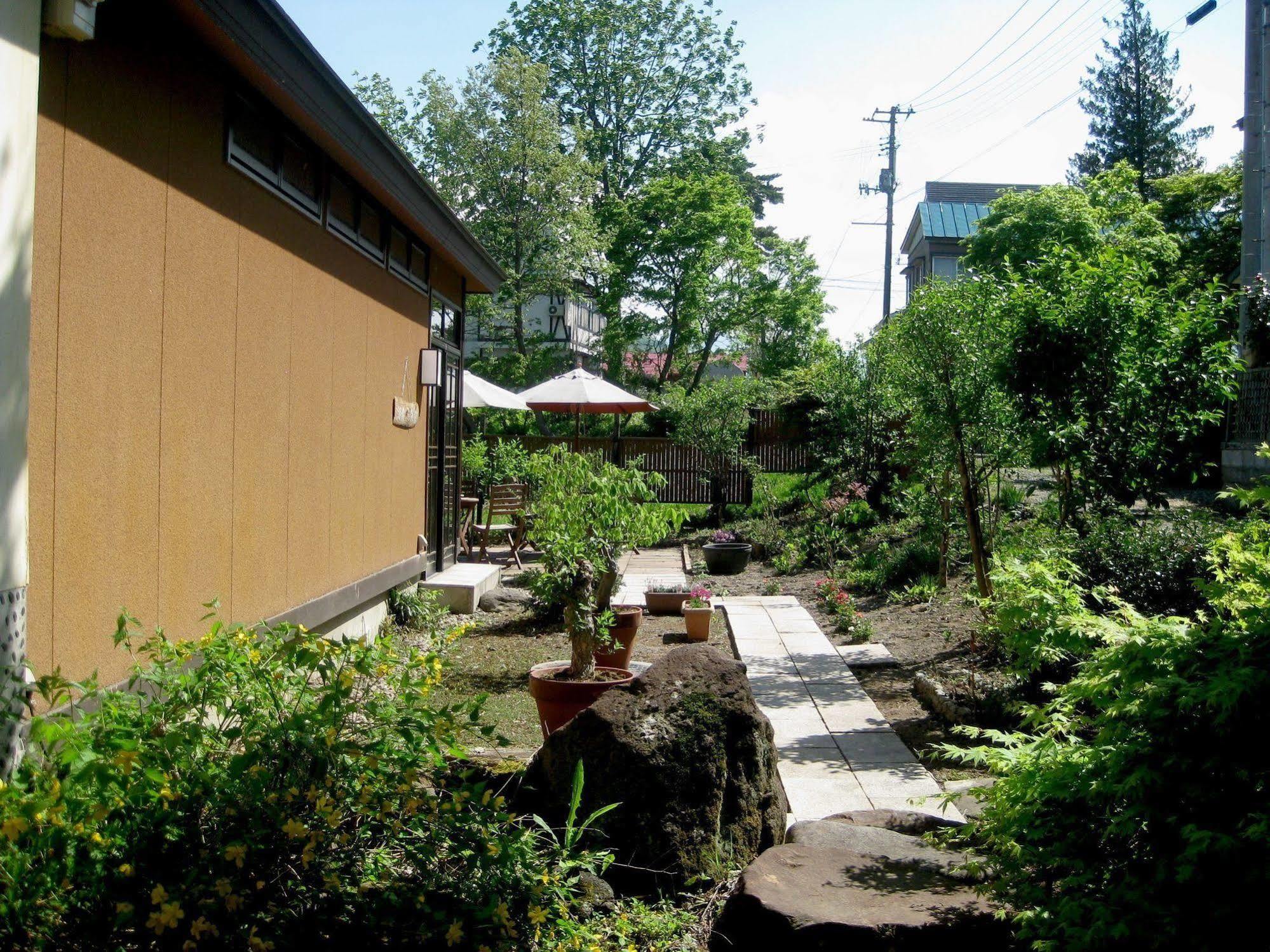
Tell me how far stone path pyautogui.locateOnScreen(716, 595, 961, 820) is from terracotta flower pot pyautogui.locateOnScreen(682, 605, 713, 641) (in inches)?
12.8

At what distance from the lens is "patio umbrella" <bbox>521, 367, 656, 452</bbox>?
14461 millimetres

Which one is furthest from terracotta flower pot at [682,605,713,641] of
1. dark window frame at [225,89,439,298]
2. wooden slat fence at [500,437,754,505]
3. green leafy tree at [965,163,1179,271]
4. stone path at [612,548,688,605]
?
green leafy tree at [965,163,1179,271]

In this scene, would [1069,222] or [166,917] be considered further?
[1069,222]

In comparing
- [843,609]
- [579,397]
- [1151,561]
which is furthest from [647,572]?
[1151,561]

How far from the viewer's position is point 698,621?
8.64m

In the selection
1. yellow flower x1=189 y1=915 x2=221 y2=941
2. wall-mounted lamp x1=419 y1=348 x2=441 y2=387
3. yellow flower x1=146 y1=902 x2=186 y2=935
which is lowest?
yellow flower x1=189 y1=915 x2=221 y2=941

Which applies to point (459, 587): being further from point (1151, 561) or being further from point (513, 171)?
point (513, 171)

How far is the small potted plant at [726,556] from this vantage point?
12.9 meters

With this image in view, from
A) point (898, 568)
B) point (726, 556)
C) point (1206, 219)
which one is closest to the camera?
point (898, 568)

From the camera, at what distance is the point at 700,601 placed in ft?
29.1

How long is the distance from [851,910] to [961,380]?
5242mm

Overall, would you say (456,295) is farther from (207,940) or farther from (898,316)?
(207,940)

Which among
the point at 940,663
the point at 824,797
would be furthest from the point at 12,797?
the point at 940,663

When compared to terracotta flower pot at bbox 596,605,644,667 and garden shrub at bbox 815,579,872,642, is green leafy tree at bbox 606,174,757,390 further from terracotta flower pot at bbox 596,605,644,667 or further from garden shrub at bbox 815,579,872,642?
terracotta flower pot at bbox 596,605,644,667
